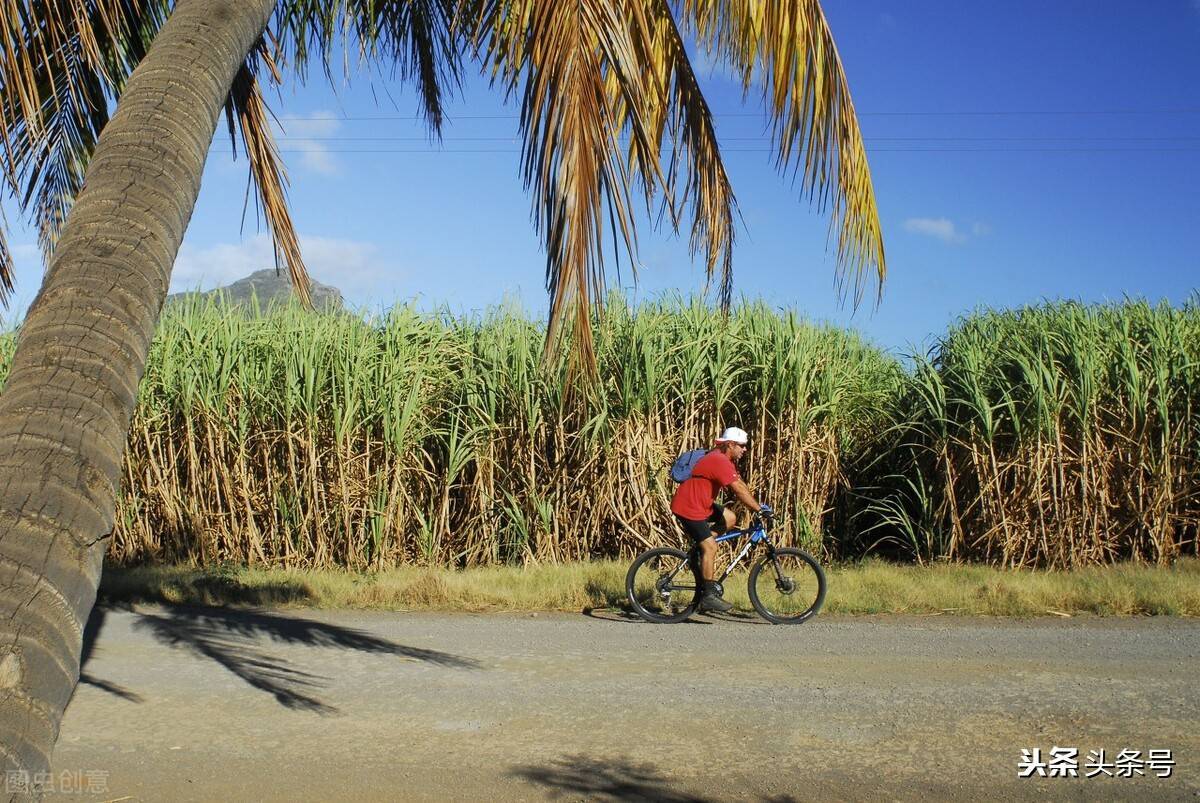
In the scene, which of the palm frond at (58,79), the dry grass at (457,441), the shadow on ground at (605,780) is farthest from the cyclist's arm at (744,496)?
the palm frond at (58,79)

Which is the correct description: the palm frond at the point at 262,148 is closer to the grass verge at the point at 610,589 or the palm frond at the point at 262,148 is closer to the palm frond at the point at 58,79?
the palm frond at the point at 58,79

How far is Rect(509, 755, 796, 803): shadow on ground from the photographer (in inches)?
175

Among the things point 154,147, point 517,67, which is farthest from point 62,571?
point 517,67

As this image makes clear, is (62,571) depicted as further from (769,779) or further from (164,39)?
(769,779)

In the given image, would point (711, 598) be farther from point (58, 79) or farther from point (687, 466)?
point (58, 79)

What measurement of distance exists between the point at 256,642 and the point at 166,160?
5.22 m

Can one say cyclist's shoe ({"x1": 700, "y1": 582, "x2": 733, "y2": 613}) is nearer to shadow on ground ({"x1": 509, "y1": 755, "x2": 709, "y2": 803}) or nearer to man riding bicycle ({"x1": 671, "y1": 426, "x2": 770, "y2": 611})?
man riding bicycle ({"x1": 671, "y1": 426, "x2": 770, "y2": 611})

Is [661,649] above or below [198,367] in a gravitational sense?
below

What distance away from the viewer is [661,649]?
25.1ft

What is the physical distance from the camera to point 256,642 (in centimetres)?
775

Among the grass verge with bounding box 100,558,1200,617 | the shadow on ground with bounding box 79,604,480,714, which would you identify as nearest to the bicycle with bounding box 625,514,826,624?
the grass verge with bounding box 100,558,1200,617

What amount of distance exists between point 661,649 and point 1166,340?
707cm

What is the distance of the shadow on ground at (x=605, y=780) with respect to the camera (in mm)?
4441

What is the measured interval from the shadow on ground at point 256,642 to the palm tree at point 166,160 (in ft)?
8.82
